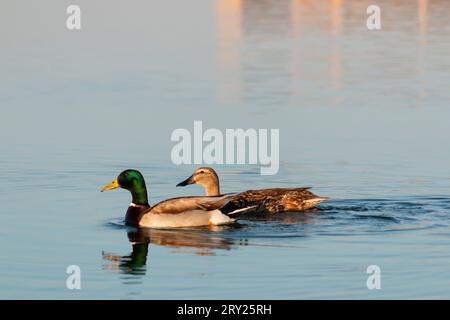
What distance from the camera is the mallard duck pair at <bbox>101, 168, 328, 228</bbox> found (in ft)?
50.2

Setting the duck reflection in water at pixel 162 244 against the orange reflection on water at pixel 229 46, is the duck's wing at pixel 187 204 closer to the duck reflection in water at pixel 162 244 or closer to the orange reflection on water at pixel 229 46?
the duck reflection in water at pixel 162 244

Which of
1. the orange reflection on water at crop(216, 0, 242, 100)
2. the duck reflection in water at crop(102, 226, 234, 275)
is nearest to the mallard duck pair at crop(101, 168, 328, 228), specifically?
the duck reflection in water at crop(102, 226, 234, 275)

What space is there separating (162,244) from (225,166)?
4457mm

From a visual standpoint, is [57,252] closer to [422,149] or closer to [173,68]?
[422,149]

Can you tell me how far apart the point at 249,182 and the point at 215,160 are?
1.48m

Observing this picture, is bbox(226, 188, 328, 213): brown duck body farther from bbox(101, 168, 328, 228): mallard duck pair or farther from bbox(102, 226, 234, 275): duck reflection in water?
bbox(102, 226, 234, 275): duck reflection in water

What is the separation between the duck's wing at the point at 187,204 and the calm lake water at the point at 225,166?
0.34m

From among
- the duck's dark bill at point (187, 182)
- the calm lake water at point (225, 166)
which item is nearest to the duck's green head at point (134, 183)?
the calm lake water at point (225, 166)

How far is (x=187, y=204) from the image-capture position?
1530 cm

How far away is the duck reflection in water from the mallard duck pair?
0.57 feet

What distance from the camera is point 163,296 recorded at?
11508 mm

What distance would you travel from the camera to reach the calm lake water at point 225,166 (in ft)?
41.0

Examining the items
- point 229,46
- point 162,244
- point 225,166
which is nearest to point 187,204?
point 162,244
